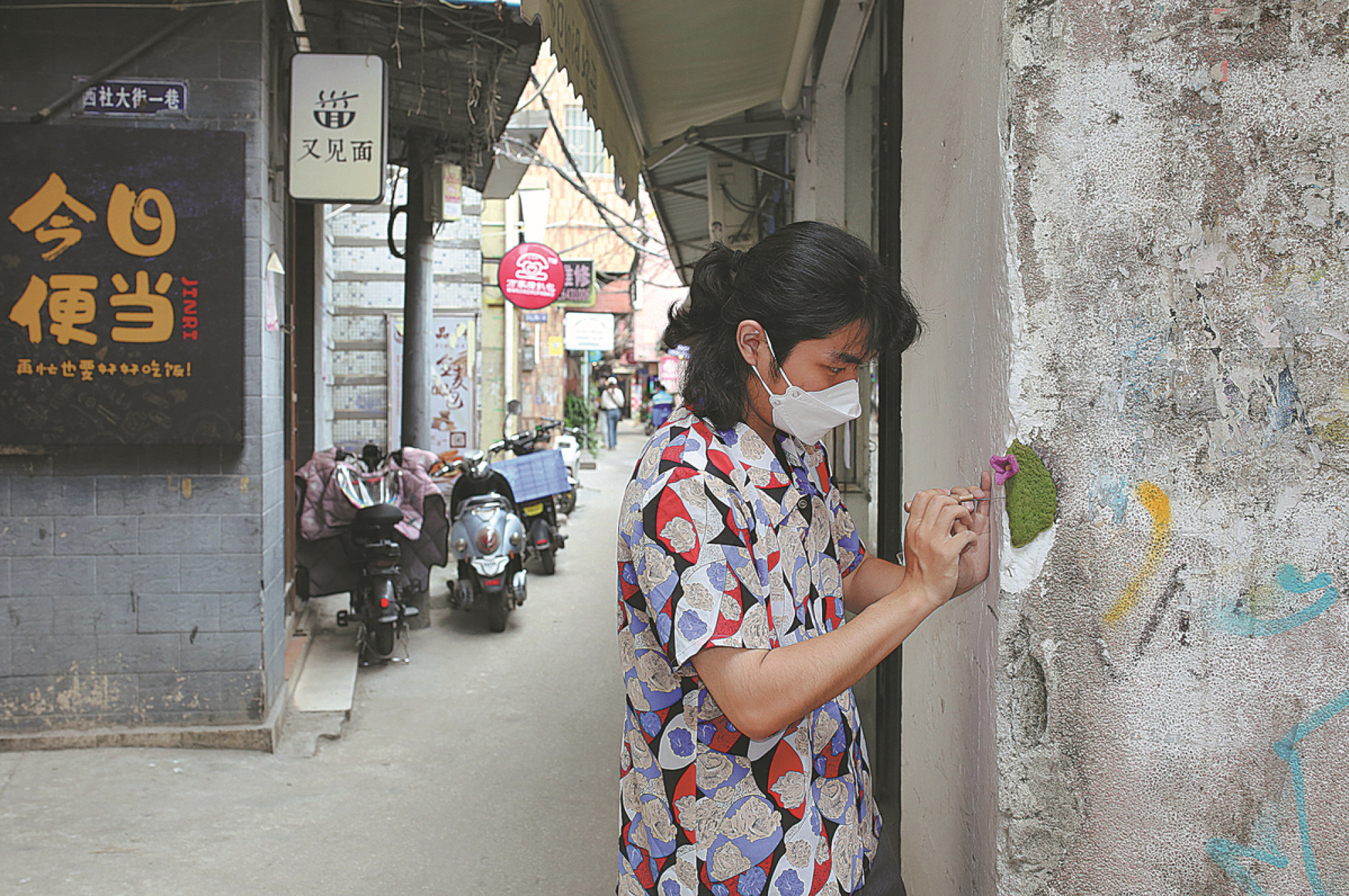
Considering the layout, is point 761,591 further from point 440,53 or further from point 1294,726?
point 440,53

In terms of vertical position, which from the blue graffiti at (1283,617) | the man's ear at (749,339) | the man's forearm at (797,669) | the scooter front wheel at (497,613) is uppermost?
the man's ear at (749,339)

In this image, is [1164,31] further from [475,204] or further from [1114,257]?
[475,204]

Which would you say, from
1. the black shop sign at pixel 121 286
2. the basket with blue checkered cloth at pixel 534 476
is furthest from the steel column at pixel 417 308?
the black shop sign at pixel 121 286

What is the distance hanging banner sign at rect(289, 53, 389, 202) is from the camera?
483 centimetres

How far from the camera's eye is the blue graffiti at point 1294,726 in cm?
146

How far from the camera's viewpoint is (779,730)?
1.38m

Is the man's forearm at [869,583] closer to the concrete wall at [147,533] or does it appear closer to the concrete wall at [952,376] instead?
the concrete wall at [952,376]

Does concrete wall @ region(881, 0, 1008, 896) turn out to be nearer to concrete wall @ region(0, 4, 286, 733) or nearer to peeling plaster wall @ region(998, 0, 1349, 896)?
peeling plaster wall @ region(998, 0, 1349, 896)

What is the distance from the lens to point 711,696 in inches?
56.0

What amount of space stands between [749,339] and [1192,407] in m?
0.66

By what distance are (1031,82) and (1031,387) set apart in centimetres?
44

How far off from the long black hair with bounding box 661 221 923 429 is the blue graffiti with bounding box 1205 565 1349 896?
2.10 ft

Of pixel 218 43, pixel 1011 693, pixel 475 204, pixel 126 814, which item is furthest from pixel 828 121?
pixel 475 204

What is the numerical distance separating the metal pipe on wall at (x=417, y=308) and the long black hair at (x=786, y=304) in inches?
255
